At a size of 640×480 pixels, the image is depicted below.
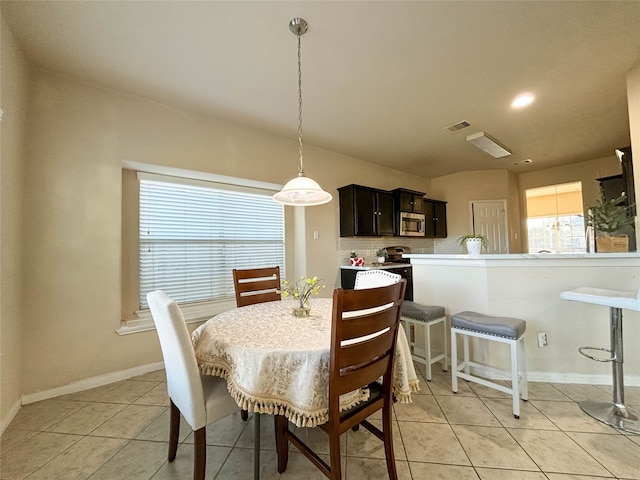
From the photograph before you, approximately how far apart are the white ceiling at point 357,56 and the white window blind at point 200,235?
883 millimetres

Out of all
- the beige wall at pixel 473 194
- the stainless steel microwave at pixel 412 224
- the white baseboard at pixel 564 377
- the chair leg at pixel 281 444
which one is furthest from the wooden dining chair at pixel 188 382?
the beige wall at pixel 473 194

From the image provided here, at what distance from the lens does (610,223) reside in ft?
7.47

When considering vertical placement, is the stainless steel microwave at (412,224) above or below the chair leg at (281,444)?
above

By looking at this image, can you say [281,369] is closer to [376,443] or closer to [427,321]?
[376,443]

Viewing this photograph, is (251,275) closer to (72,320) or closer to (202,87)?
(72,320)

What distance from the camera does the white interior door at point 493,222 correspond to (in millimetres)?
5094

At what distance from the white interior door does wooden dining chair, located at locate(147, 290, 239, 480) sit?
5432mm

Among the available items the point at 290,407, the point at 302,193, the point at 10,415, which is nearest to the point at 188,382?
the point at 290,407

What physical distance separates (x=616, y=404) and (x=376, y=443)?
1676 mm

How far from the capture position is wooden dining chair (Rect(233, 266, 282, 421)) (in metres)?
2.20

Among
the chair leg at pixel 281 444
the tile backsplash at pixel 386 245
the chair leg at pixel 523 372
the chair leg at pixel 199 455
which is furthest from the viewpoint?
the tile backsplash at pixel 386 245

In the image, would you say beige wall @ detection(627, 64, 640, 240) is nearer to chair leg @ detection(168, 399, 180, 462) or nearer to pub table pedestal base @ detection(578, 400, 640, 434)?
pub table pedestal base @ detection(578, 400, 640, 434)

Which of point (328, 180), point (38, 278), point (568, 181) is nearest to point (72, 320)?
point (38, 278)

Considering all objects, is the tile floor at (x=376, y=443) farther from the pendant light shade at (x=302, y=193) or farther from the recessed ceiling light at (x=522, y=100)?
the recessed ceiling light at (x=522, y=100)
